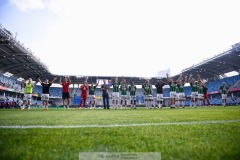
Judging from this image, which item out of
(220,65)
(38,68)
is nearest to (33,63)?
(38,68)

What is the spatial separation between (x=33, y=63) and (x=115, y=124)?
1446 inches

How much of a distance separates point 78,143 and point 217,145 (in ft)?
4.36

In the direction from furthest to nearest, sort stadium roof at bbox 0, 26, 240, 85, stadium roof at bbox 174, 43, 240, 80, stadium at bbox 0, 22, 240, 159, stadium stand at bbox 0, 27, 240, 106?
1. stadium roof at bbox 174, 43, 240, 80
2. stadium stand at bbox 0, 27, 240, 106
3. stadium roof at bbox 0, 26, 240, 85
4. stadium at bbox 0, 22, 240, 159

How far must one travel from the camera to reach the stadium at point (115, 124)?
1.69m

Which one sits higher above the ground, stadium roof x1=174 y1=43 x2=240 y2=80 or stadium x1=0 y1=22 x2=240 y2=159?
stadium roof x1=174 y1=43 x2=240 y2=80

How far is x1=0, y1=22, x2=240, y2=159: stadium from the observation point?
1.69m

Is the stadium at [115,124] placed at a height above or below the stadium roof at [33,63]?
below

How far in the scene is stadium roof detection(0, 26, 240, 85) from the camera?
2709 cm

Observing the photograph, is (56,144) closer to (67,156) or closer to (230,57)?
(67,156)

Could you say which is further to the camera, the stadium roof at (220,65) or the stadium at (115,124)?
the stadium roof at (220,65)

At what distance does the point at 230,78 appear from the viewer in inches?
1710

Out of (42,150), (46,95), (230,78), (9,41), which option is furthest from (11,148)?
(230,78)

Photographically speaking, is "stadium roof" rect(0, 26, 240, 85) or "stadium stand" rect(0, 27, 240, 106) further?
"stadium stand" rect(0, 27, 240, 106)

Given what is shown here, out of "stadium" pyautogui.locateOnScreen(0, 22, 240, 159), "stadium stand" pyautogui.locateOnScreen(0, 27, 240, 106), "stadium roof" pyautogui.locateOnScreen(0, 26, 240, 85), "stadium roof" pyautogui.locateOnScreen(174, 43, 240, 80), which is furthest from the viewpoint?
"stadium roof" pyautogui.locateOnScreen(174, 43, 240, 80)
